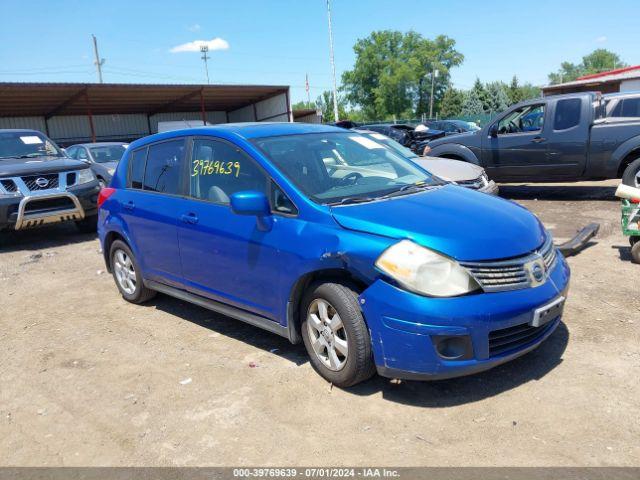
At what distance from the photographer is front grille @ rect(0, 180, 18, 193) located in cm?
842

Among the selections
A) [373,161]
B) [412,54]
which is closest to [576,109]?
[373,161]

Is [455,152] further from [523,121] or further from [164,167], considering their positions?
[164,167]

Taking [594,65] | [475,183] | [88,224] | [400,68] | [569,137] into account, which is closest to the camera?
[475,183]

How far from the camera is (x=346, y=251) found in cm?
329

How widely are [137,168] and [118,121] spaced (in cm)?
3154

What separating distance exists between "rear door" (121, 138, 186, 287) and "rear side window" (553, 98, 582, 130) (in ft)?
23.9

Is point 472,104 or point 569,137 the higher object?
point 472,104

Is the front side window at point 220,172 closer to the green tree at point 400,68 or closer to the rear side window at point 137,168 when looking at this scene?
the rear side window at point 137,168

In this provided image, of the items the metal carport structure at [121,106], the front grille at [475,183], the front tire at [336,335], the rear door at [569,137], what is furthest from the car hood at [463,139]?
the metal carport structure at [121,106]

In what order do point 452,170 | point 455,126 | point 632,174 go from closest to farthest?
point 452,170 → point 632,174 → point 455,126

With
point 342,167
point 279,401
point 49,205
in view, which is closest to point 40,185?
point 49,205

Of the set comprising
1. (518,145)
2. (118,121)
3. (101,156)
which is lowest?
(518,145)

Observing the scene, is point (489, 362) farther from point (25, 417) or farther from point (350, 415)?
point (25, 417)

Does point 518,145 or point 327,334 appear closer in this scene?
point 327,334
